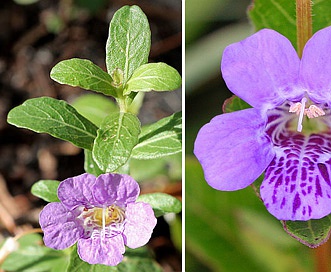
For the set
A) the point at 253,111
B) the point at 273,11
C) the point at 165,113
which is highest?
the point at 273,11

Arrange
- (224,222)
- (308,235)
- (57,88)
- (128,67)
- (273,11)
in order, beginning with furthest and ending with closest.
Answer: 1. (57,88)
2. (224,222)
3. (273,11)
4. (128,67)
5. (308,235)

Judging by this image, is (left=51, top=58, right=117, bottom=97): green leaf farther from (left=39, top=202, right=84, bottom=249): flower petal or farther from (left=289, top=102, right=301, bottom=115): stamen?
(left=289, top=102, right=301, bottom=115): stamen

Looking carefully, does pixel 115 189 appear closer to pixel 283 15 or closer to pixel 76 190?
pixel 76 190

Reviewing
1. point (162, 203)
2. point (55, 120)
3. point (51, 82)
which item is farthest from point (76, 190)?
point (51, 82)

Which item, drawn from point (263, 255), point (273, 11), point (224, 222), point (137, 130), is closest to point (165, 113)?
point (224, 222)

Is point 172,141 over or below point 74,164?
over

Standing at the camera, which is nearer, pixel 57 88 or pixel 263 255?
pixel 263 255

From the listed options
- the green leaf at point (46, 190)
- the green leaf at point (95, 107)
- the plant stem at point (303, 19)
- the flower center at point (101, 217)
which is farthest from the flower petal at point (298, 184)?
the green leaf at point (95, 107)

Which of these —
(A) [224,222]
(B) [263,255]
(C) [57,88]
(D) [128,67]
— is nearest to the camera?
(D) [128,67]

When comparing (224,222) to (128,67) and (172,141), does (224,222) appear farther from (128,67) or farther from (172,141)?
(128,67)
